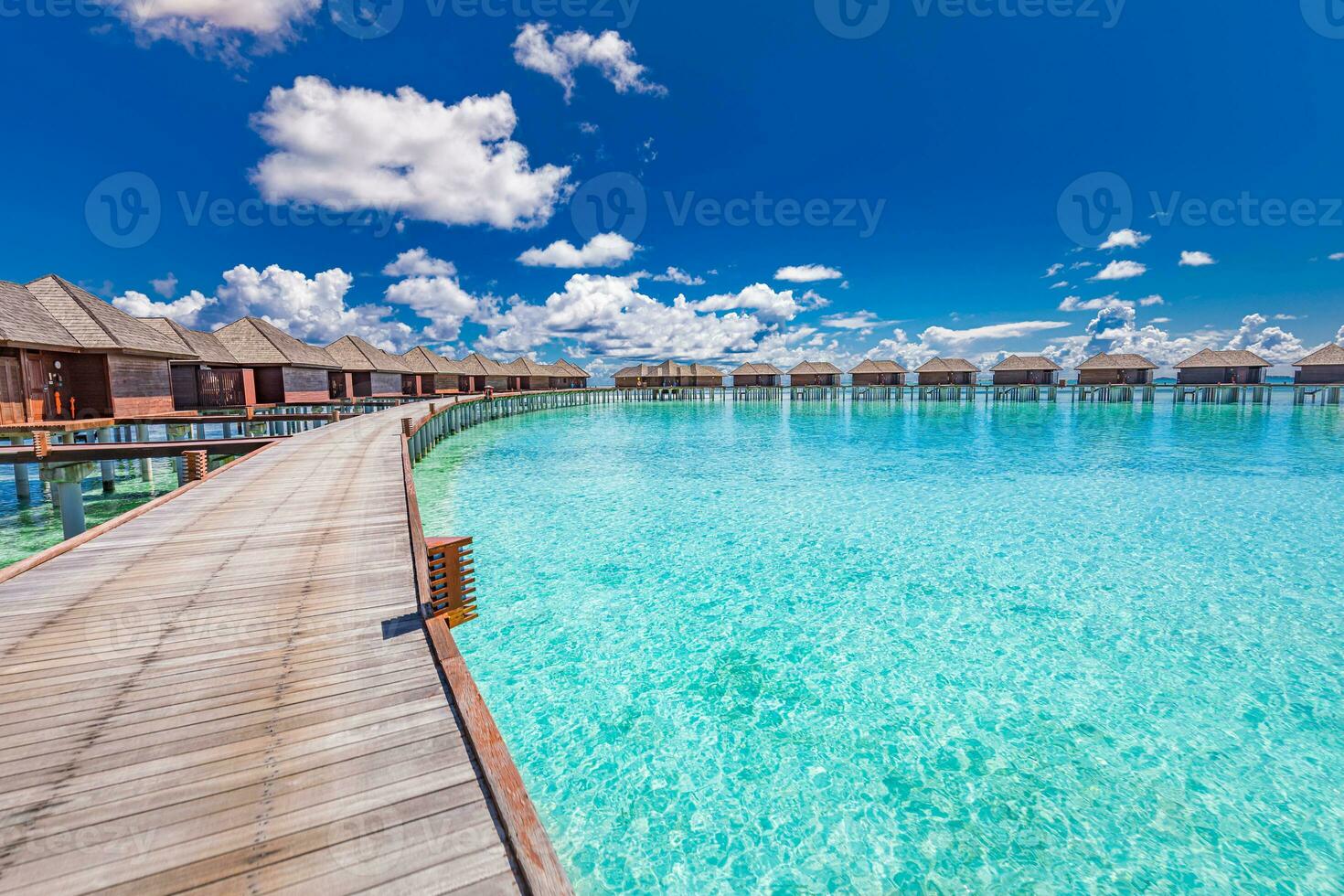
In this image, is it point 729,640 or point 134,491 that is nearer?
point 729,640

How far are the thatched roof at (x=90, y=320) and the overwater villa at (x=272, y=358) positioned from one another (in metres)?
7.59

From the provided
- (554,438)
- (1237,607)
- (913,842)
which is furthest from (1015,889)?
(554,438)

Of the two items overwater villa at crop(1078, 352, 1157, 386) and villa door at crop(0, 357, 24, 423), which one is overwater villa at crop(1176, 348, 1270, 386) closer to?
overwater villa at crop(1078, 352, 1157, 386)

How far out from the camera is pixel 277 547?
561cm

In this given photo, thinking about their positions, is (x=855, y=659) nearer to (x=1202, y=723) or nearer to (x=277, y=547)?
(x=1202, y=723)

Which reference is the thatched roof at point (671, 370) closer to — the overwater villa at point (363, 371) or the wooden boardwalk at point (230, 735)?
the overwater villa at point (363, 371)

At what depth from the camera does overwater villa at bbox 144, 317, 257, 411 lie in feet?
70.8

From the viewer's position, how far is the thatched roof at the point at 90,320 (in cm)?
1445

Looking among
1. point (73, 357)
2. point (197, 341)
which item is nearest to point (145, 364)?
point (73, 357)

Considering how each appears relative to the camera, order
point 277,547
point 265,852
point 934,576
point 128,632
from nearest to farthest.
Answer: point 265,852, point 128,632, point 277,547, point 934,576

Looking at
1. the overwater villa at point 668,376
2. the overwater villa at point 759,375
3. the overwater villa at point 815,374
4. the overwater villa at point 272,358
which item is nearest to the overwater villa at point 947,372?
the overwater villa at point 815,374

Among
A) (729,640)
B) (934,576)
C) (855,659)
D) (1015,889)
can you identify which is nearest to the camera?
(1015,889)

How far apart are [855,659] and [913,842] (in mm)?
2453

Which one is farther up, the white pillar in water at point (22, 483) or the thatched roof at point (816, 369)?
the thatched roof at point (816, 369)
